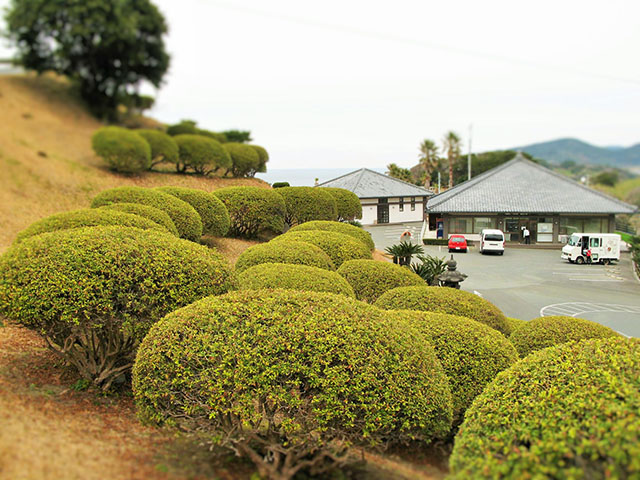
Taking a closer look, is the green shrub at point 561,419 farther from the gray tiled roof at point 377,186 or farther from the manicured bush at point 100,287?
the gray tiled roof at point 377,186

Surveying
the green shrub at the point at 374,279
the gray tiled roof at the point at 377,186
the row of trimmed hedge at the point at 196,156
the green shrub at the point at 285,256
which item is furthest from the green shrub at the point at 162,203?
the gray tiled roof at the point at 377,186

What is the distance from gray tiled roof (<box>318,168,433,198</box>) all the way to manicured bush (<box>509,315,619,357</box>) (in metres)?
6.85

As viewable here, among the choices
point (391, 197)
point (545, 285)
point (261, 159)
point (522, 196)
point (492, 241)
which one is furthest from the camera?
point (261, 159)

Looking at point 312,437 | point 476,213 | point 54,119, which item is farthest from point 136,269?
point 476,213

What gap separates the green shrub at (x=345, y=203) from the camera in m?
19.5

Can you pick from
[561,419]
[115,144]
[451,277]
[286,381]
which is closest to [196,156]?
[451,277]

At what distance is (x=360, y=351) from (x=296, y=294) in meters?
1.01

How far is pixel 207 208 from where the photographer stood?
14523mm

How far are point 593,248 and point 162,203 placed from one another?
1664 centimetres

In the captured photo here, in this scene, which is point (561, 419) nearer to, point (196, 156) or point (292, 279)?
point (292, 279)

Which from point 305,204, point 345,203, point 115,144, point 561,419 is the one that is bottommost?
point 561,419

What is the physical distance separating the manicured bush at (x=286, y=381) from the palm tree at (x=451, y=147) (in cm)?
1362

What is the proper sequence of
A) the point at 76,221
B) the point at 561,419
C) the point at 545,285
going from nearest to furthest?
the point at 561,419, the point at 76,221, the point at 545,285

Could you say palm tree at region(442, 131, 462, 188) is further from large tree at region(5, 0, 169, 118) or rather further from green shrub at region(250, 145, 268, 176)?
large tree at region(5, 0, 169, 118)
